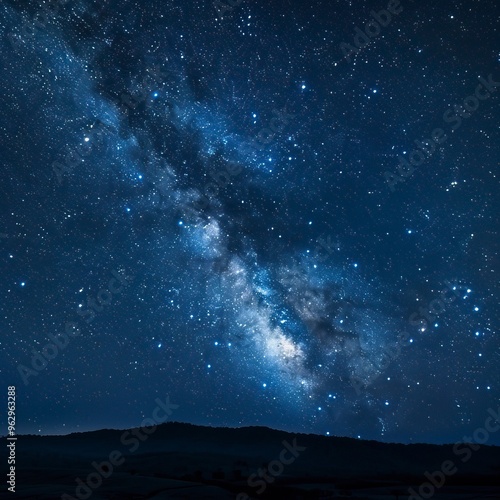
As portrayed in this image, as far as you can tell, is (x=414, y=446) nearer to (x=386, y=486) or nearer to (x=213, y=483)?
(x=386, y=486)

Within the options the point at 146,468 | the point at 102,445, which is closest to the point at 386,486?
the point at 146,468

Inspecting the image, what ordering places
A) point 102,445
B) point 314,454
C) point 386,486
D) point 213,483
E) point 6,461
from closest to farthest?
point 213,483
point 386,486
point 6,461
point 314,454
point 102,445

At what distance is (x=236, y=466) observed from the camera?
1817cm

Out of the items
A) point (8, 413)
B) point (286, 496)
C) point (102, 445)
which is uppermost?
point (102, 445)

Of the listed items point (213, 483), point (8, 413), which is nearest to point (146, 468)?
point (213, 483)

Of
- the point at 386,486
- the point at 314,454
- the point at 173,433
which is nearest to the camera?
the point at 386,486

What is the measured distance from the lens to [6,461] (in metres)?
17.2

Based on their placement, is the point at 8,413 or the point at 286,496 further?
the point at 286,496

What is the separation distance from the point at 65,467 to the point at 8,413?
7390 mm

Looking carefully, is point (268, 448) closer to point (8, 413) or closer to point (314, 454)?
point (314, 454)

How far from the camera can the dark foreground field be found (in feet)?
39.0

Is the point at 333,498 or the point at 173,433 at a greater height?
the point at 173,433

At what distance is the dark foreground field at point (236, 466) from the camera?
1188 centimetres

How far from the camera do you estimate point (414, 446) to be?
89.1 ft
